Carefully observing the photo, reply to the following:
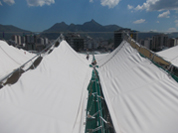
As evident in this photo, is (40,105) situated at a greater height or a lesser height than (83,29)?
lesser

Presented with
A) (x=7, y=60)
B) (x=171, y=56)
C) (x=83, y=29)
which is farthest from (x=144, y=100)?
(x=83, y=29)

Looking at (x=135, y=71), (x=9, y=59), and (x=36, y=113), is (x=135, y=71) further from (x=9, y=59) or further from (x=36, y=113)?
(x=9, y=59)

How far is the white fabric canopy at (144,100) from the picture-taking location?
43.7 inches

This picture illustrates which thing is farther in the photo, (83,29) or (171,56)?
(83,29)

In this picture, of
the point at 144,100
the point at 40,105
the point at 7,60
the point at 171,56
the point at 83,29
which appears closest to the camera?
the point at 40,105

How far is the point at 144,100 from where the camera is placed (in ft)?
4.58

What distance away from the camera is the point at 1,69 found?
307cm

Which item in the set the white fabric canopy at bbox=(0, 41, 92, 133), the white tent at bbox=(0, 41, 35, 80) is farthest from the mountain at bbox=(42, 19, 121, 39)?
the white fabric canopy at bbox=(0, 41, 92, 133)

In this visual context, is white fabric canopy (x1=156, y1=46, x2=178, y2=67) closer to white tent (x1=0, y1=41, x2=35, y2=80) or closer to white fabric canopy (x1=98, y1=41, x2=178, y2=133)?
white fabric canopy (x1=98, y1=41, x2=178, y2=133)

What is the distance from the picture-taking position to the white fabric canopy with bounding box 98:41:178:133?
3.64 ft

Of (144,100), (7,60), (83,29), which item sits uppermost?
(83,29)

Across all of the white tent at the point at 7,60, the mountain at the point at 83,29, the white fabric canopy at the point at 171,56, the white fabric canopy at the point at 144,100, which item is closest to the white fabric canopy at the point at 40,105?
the white fabric canopy at the point at 144,100

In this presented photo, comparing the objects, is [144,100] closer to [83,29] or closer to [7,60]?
[7,60]

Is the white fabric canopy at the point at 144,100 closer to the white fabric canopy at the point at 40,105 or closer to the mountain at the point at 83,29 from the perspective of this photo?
the white fabric canopy at the point at 40,105
